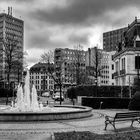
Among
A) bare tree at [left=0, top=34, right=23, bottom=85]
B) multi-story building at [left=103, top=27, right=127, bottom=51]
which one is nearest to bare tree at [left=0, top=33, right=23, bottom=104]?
bare tree at [left=0, top=34, right=23, bottom=85]

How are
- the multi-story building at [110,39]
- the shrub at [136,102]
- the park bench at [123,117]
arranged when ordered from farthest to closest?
the multi-story building at [110,39] → the shrub at [136,102] → the park bench at [123,117]

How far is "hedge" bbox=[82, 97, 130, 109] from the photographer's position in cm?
3416

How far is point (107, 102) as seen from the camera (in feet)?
114

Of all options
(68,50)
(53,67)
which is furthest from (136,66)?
(68,50)

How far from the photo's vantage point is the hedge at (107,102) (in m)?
34.2

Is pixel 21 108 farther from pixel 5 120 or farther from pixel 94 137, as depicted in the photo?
pixel 94 137

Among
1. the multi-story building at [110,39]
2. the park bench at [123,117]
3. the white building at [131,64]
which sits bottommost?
the park bench at [123,117]

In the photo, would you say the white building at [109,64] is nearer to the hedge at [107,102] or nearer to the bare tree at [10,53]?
the bare tree at [10,53]

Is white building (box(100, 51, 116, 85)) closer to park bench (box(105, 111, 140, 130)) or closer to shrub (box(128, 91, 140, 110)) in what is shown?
shrub (box(128, 91, 140, 110))

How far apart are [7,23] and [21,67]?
93.3 m

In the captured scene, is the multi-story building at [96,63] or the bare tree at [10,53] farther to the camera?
the multi-story building at [96,63]

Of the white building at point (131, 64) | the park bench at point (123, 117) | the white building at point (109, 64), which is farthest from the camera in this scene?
the white building at point (109, 64)

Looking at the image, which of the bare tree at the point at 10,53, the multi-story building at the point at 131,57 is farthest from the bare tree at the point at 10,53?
the multi-story building at the point at 131,57

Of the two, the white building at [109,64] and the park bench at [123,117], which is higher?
the white building at [109,64]
